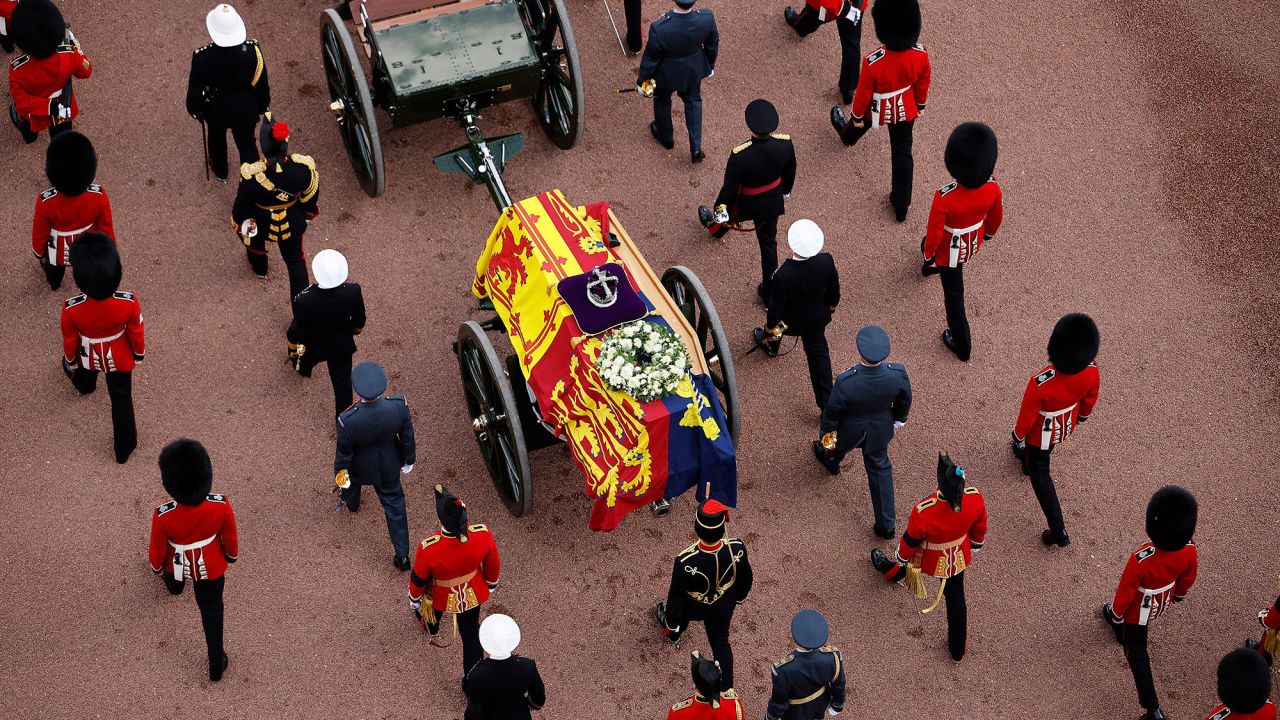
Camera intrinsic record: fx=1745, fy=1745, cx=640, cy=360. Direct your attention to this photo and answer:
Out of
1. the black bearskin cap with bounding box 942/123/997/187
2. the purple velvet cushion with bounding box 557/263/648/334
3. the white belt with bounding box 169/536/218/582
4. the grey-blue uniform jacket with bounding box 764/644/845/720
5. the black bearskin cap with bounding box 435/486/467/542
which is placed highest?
the purple velvet cushion with bounding box 557/263/648/334

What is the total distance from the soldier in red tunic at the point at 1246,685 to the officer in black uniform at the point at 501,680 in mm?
3477

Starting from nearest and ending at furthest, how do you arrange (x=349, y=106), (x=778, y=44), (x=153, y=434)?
1. (x=153, y=434)
2. (x=349, y=106)
3. (x=778, y=44)

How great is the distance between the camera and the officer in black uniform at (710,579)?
9031 mm

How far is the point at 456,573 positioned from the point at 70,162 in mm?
3576

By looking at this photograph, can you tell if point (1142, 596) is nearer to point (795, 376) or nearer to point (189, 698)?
point (795, 376)

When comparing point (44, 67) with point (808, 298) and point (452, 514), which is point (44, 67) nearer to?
point (452, 514)

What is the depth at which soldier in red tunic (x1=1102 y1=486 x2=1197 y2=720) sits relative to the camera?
30.3 feet

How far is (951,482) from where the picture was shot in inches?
359

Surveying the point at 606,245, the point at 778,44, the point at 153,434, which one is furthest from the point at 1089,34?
the point at 153,434

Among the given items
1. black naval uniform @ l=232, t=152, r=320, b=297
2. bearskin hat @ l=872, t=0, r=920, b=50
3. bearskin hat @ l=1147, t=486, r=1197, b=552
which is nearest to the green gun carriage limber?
black naval uniform @ l=232, t=152, r=320, b=297

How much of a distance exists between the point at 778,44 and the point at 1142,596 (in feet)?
16.9

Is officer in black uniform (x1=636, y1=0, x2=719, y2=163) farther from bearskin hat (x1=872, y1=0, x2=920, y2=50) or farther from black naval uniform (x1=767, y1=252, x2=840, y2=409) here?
black naval uniform (x1=767, y1=252, x2=840, y2=409)

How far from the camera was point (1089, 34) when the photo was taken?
1296 cm

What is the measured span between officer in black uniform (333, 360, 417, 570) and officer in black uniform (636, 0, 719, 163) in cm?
311
